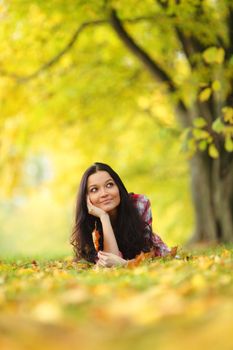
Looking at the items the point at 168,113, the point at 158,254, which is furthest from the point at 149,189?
the point at 158,254

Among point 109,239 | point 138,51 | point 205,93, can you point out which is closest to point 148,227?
point 109,239

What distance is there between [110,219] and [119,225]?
0.17m

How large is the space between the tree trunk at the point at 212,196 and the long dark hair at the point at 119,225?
17.3 feet

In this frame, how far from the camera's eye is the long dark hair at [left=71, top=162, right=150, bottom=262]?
524cm

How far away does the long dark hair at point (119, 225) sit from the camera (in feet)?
17.2

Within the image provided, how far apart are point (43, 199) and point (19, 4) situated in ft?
102

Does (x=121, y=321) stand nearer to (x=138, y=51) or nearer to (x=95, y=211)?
(x=95, y=211)

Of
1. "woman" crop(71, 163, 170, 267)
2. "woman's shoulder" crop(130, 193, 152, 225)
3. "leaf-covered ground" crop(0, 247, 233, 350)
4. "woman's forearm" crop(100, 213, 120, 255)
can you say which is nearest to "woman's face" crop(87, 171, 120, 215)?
"woman" crop(71, 163, 170, 267)

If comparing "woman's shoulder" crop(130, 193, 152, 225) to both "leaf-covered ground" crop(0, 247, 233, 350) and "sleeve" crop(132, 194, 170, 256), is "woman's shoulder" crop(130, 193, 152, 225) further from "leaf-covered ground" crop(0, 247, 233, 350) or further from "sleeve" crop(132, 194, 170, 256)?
"leaf-covered ground" crop(0, 247, 233, 350)

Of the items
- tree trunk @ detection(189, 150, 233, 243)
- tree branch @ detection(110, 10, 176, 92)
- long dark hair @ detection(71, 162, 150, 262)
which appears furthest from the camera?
tree trunk @ detection(189, 150, 233, 243)

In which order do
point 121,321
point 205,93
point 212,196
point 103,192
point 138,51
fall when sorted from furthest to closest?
1. point 212,196
2. point 138,51
3. point 205,93
4. point 103,192
5. point 121,321

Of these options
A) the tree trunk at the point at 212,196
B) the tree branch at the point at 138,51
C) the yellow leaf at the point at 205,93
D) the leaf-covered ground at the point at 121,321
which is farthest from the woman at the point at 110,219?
the tree trunk at the point at 212,196

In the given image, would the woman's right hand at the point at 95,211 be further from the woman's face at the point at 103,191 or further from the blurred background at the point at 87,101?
the blurred background at the point at 87,101

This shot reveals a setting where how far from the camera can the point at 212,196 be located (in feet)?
36.2
